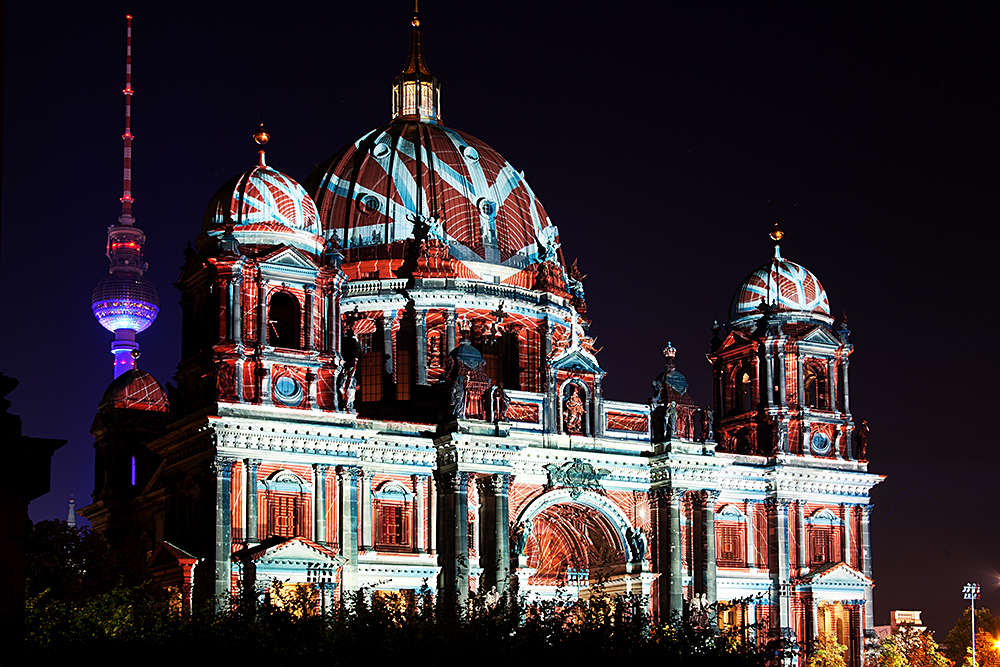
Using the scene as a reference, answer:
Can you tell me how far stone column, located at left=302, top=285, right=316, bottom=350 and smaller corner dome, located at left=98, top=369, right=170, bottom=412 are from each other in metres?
16.5

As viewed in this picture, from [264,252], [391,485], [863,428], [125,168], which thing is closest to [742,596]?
[863,428]

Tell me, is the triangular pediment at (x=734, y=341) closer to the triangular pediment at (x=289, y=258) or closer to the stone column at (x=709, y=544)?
the stone column at (x=709, y=544)

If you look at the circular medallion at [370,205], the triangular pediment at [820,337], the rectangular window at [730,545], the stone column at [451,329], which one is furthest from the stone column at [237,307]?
the triangular pediment at [820,337]

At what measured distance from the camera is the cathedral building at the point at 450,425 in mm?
63750

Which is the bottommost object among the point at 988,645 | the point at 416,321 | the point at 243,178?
the point at 988,645

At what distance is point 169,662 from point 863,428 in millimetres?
49856

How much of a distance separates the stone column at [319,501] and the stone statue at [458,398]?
21.3 ft

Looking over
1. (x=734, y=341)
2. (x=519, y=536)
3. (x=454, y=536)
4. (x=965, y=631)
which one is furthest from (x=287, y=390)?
(x=965, y=631)

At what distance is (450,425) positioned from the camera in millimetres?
67125

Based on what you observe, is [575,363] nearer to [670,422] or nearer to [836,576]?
[670,422]

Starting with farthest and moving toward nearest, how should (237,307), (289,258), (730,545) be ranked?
(730,545) < (289,258) < (237,307)

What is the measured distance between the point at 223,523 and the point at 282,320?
1188 centimetres

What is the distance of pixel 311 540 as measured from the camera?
62969 millimetres

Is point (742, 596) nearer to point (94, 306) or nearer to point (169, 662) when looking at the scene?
point (169, 662)
